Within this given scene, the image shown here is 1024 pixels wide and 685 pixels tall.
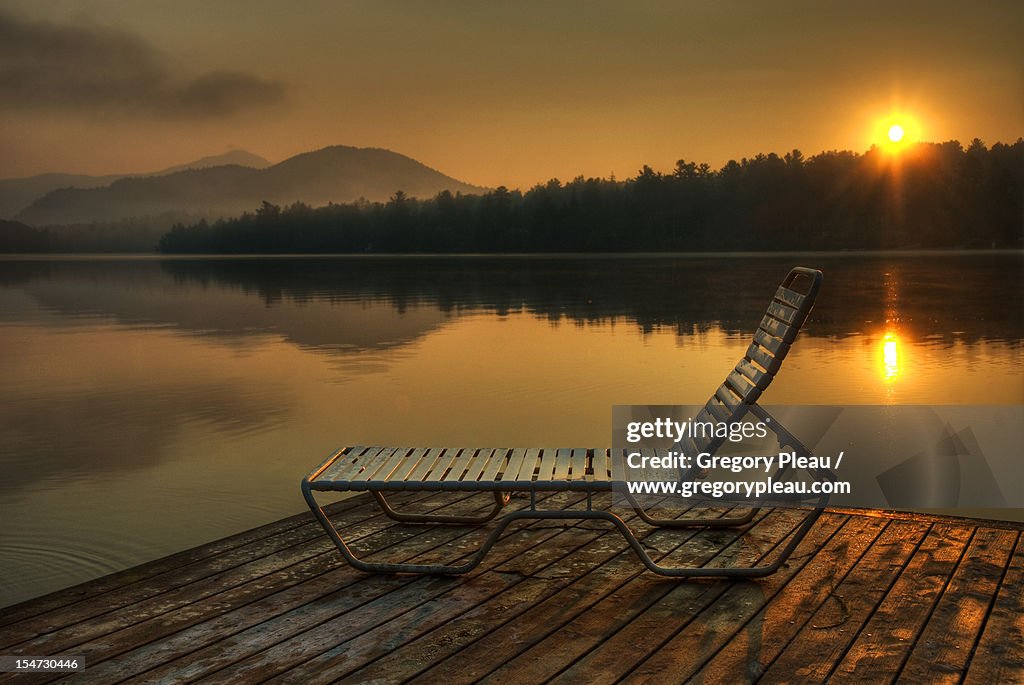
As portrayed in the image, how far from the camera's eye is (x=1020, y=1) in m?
52.3

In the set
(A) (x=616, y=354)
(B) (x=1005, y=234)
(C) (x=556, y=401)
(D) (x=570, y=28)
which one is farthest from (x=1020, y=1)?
(C) (x=556, y=401)

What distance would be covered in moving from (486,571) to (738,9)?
57.5 m

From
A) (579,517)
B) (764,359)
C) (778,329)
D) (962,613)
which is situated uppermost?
(778,329)

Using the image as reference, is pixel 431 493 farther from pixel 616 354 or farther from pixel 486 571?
pixel 616 354

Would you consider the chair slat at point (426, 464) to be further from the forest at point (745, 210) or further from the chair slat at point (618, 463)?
the forest at point (745, 210)

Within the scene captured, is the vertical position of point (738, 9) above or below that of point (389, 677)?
above

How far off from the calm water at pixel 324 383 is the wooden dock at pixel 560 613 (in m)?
1.86

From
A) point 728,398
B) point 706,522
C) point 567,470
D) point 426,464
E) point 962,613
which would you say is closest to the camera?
point 962,613

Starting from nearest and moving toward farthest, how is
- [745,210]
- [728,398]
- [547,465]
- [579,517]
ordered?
[579,517] → [547,465] → [728,398] → [745,210]

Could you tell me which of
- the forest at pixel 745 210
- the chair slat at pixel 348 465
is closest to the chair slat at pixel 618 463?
the chair slat at pixel 348 465

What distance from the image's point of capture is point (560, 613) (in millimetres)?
3443

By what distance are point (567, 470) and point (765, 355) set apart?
942 mm

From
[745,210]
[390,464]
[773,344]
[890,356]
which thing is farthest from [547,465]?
[745,210]

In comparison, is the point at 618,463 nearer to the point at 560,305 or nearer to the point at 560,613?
the point at 560,613
